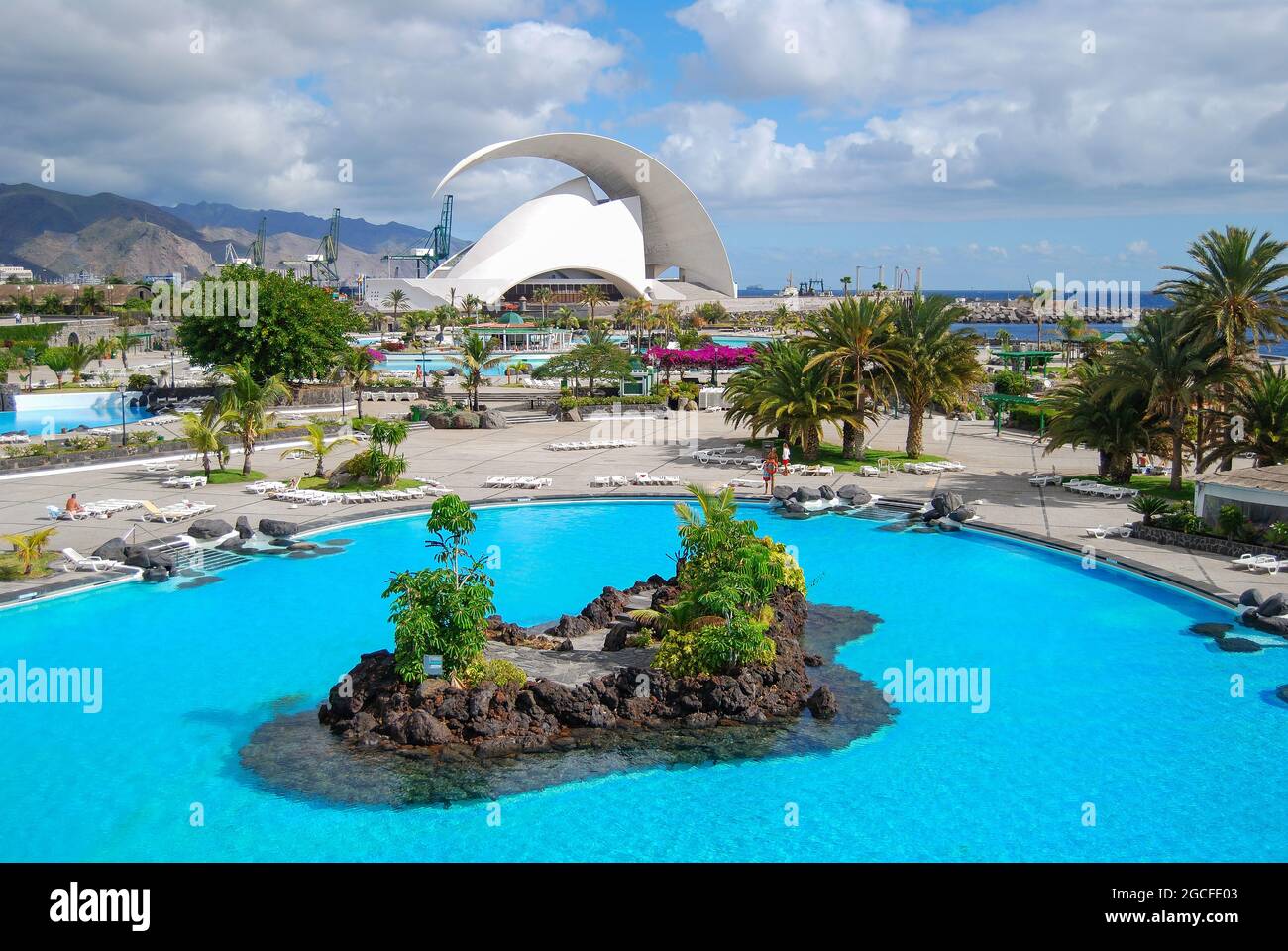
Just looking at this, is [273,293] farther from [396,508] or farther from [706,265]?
[706,265]

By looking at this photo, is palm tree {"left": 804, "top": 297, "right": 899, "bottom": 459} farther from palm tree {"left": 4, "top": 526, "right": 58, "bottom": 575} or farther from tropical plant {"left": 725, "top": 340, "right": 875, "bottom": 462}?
palm tree {"left": 4, "top": 526, "right": 58, "bottom": 575}

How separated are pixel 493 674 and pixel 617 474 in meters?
15.4

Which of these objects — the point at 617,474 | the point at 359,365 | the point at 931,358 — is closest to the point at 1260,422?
the point at 931,358

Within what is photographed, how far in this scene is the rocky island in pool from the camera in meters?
11.5

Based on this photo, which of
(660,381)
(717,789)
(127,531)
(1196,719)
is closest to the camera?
(717,789)

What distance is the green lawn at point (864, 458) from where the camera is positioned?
28.8 metres

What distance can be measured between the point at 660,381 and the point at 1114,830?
129 feet

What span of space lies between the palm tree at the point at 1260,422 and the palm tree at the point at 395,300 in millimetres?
83410

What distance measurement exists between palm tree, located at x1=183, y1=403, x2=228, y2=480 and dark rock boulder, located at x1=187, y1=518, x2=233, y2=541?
196 inches

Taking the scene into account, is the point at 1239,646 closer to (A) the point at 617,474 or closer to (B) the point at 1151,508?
(B) the point at 1151,508

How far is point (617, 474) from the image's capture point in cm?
2798

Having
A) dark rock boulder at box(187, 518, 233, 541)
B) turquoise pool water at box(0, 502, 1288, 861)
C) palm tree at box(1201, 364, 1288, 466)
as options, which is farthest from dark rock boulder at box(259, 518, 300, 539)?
palm tree at box(1201, 364, 1288, 466)
